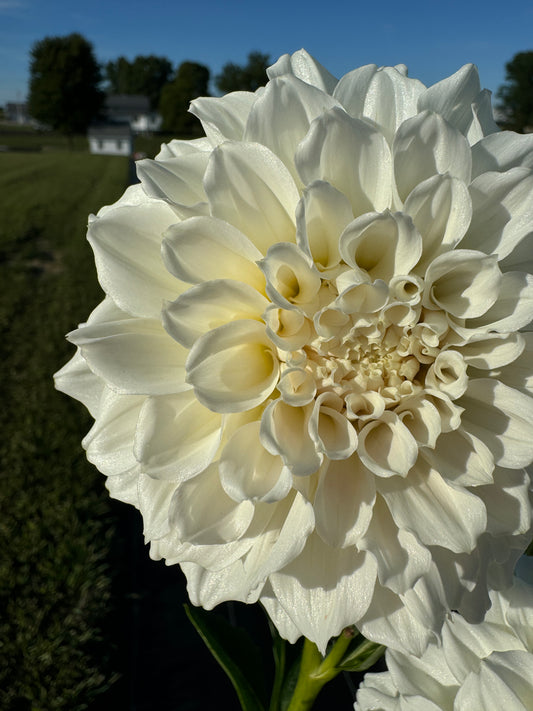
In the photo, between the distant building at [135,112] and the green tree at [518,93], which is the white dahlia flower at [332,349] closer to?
the green tree at [518,93]

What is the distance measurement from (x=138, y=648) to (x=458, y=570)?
289 centimetres

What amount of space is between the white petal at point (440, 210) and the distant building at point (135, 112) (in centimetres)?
6863

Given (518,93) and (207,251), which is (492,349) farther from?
(518,93)

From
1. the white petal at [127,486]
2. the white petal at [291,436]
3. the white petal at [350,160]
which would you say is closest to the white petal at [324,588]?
the white petal at [291,436]

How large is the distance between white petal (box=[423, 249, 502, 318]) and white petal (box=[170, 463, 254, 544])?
355 millimetres

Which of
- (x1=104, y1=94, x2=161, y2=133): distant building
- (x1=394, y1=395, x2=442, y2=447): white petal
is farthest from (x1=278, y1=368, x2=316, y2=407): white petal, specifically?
(x1=104, y1=94, x2=161, y2=133): distant building

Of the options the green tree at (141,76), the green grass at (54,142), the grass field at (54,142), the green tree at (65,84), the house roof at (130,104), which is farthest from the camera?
the green tree at (141,76)

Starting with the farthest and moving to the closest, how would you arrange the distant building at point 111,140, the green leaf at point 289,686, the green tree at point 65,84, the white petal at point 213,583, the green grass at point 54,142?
1. the green tree at point 65,84
2. the distant building at point 111,140
3. the green grass at point 54,142
4. the green leaf at point 289,686
5. the white petal at point 213,583

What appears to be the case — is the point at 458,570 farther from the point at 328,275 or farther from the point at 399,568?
the point at 328,275

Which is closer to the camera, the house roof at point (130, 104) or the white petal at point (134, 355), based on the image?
the white petal at point (134, 355)

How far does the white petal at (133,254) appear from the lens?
77 centimetres

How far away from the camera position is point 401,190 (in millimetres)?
786

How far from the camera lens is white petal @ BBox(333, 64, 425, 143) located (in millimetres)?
783

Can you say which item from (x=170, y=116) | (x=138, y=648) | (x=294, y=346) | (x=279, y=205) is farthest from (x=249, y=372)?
(x=170, y=116)
